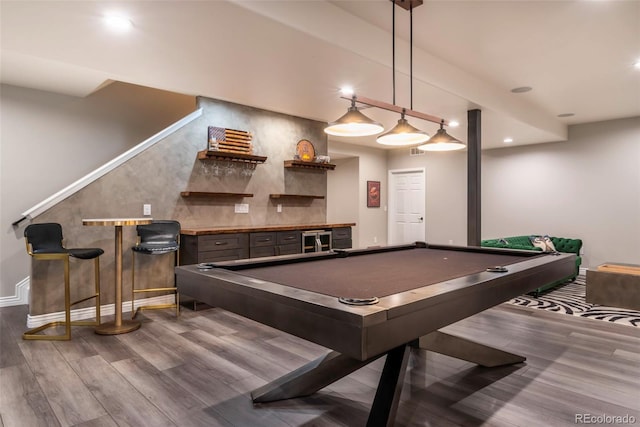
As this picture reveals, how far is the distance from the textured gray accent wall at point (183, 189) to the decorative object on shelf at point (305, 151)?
0.11 metres

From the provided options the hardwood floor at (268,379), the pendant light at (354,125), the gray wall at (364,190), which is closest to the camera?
the hardwood floor at (268,379)

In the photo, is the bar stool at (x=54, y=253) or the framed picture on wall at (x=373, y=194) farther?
the framed picture on wall at (x=373, y=194)

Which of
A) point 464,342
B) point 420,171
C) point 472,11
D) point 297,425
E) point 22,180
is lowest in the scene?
point 297,425

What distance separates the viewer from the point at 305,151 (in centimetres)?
568

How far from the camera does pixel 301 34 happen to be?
2744 millimetres

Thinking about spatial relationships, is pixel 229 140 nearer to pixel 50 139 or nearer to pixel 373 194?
pixel 50 139

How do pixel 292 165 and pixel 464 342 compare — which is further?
pixel 292 165

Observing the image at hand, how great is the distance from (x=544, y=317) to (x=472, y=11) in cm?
304

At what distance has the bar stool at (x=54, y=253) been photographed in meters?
3.17

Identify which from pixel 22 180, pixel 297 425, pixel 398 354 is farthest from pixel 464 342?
pixel 22 180

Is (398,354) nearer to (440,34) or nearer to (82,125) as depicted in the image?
(440,34)

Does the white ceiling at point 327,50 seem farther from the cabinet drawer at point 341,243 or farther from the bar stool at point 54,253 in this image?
the cabinet drawer at point 341,243

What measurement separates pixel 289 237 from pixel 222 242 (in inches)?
37.2

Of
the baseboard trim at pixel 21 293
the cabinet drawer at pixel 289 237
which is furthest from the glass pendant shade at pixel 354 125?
the baseboard trim at pixel 21 293
